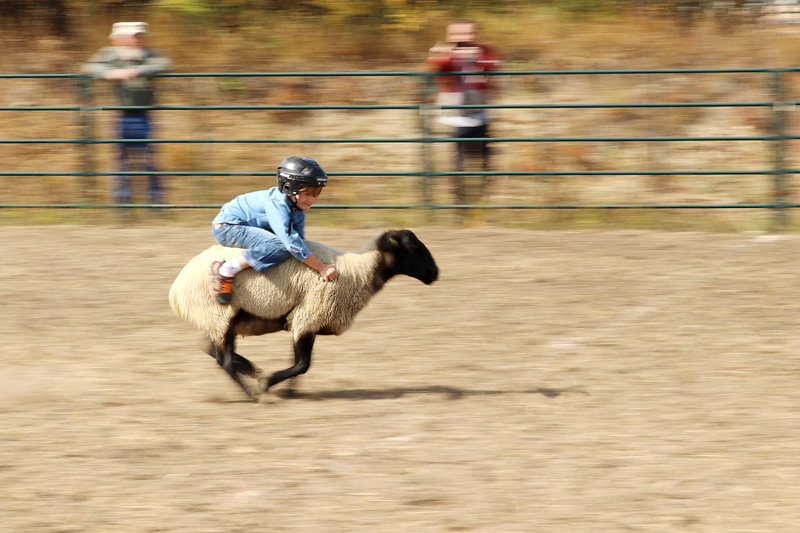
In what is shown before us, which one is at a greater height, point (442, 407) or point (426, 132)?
point (426, 132)

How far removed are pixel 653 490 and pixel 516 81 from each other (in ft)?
30.7

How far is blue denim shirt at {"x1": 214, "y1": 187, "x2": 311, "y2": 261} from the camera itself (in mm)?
5145

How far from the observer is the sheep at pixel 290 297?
5246 mm

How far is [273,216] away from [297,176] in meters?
0.24

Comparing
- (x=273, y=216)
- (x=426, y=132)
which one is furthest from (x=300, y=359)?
(x=426, y=132)

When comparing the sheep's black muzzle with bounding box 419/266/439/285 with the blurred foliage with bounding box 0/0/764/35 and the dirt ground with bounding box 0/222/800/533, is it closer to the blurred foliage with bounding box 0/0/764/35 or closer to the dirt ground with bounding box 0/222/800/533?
the dirt ground with bounding box 0/222/800/533

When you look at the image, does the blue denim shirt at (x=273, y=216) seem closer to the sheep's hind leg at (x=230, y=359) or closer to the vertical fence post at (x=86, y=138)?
the sheep's hind leg at (x=230, y=359)

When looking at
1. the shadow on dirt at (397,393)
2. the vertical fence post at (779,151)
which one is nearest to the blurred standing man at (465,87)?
the vertical fence post at (779,151)

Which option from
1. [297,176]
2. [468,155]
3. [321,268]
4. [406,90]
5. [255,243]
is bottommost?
[468,155]

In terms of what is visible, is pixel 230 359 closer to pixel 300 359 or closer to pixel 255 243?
pixel 300 359

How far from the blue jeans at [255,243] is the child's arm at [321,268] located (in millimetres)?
140

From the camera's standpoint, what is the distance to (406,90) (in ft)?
43.3

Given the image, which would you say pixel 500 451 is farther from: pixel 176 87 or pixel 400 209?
pixel 176 87

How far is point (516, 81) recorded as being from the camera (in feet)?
42.1
